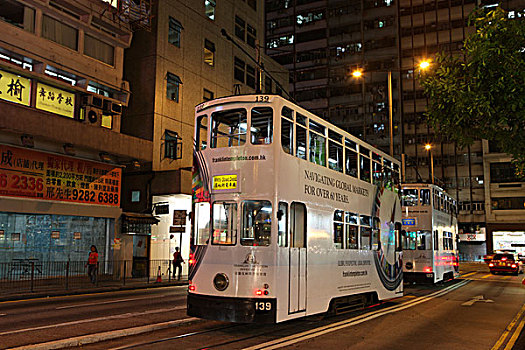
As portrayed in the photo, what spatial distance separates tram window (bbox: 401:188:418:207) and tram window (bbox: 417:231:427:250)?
1.31 m

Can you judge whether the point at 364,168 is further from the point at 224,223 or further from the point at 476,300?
the point at 476,300

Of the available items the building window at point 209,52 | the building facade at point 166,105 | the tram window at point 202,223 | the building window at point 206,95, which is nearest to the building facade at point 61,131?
the building facade at point 166,105

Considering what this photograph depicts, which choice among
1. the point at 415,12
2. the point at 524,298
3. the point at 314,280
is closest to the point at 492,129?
the point at 314,280

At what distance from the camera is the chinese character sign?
1992 cm

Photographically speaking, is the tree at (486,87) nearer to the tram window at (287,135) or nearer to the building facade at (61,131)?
the tram window at (287,135)

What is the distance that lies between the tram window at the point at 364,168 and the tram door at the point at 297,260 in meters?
3.66

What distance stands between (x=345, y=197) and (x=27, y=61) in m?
15.1

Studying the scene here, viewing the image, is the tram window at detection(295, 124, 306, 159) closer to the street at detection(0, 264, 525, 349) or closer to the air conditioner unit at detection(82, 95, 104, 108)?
the street at detection(0, 264, 525, 349)

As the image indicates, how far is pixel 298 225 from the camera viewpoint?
10328mm

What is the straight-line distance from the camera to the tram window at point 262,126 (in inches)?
389

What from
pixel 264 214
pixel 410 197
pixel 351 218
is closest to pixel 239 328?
pixel 264 214

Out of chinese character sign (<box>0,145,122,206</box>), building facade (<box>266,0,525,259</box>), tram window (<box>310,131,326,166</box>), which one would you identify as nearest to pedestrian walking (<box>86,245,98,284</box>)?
chinese character sign (<box>0,145,122,206</box>)

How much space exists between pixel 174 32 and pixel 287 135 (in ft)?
70.7

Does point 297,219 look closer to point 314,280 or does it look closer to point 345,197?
point 314,280
